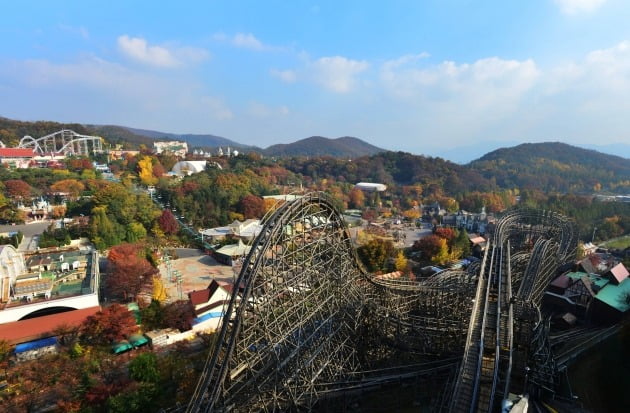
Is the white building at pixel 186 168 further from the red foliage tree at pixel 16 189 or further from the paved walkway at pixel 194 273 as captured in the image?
the paved walkway at pixel 194 273

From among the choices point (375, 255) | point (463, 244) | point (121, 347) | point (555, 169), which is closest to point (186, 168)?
point (375, 255)

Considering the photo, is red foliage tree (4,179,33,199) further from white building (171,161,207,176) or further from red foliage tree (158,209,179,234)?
white building (171,161,207,176)

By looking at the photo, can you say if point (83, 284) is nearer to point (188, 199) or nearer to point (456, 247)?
point (188, 199)

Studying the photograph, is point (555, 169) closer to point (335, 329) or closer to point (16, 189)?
point (335, 329)

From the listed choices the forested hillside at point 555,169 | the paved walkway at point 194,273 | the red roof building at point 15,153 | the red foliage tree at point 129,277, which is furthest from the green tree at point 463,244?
the red roof building at point 15,153

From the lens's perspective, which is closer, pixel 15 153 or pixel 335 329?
pixel 335 329

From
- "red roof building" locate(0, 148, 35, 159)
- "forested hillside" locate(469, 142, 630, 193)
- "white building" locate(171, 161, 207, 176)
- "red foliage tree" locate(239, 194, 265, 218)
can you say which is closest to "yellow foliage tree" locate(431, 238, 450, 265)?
"red foliage tree" locate(239, 194, 265, 218)

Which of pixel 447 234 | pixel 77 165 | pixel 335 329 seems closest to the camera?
pixel 335 329
